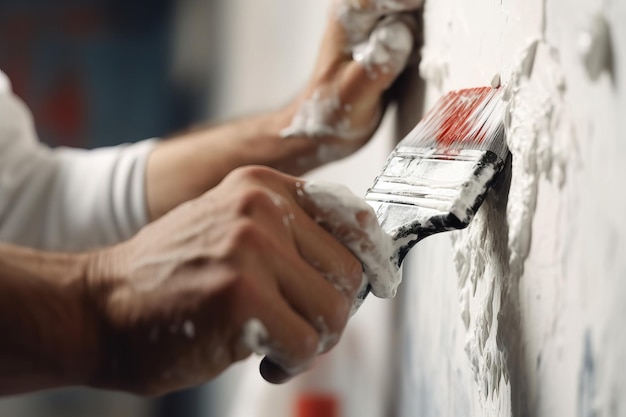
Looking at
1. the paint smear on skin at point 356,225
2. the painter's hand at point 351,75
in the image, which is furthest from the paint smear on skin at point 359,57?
the paint smear on skin at point 356,225

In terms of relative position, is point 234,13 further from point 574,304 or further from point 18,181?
point 574,304

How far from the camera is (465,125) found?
508 mm

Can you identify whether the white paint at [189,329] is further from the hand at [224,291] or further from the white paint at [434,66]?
the white paint at [434,66]

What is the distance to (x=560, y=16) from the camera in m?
0.40

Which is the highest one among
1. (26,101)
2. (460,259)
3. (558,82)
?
(558,82)

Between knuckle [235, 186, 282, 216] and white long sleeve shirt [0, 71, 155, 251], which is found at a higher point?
knuckle [235, 186, 282, 216]

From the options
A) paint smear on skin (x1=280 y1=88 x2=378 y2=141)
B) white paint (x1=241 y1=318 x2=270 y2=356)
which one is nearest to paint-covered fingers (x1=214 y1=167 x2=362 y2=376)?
white paint (x1=241 y1=318 x2=270 y2=356)

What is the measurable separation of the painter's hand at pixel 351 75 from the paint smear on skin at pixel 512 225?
0.25 m

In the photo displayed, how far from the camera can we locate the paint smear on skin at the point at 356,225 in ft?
1.47

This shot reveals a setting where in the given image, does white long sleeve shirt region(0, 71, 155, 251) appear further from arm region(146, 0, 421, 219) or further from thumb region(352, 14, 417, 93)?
thumb region(352, 14, 417, 93)

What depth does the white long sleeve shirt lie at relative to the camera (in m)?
0.99

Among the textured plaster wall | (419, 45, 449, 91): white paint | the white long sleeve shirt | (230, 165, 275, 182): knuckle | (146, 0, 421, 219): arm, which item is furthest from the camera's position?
the white long sleeve shirt

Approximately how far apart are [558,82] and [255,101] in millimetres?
1309

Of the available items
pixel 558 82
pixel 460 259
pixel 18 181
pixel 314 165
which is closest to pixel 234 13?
pixel 18 181
